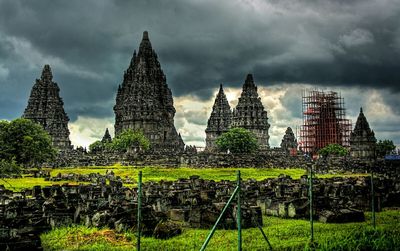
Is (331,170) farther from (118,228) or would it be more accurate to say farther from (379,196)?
(118,228)

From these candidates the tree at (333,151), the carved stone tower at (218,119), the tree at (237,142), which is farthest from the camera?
the carved stone tower at (218,119)

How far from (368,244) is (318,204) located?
6.02 m

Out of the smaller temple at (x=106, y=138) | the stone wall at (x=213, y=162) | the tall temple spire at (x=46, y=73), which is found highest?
the tall temple spire at (x=46, y=73)

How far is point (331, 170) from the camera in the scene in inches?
2087

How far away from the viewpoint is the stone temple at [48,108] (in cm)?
9981

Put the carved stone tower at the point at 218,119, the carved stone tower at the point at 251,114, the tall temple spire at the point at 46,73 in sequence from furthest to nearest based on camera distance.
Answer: the tall temple spire at the point at 46,73
the carved stone tower at the point at 218,119
the carved stone tower at the point at 251,114

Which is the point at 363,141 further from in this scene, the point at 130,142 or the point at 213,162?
the point at 130,142

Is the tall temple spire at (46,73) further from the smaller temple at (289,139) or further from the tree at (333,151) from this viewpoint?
the tree at (333,151)

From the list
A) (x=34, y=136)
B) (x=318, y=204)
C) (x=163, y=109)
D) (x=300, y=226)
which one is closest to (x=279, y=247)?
(x=300, y=226)

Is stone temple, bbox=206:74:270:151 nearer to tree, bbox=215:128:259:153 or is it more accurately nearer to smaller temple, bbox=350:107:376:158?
tree, bbox=215:128:259:153

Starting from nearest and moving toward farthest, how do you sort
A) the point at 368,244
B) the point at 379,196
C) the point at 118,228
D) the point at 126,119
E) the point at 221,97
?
the point at 368,244 < the point at 118,228 < the point at 379,196 < the point at 126,119 < the point at 221,97

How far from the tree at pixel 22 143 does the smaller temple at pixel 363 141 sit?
60442 mm

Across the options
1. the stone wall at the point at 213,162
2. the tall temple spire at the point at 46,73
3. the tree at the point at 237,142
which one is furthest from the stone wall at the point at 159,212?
the tall temple spire at the point at 46,73

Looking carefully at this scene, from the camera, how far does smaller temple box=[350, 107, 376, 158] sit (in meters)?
87.7
